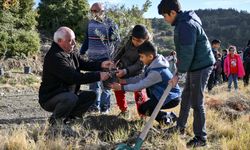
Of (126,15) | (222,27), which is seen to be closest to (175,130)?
(126,15)

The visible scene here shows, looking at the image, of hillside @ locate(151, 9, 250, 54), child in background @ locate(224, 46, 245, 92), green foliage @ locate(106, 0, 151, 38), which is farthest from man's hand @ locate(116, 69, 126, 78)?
hillside @ locate(151, 9, 250, 54)

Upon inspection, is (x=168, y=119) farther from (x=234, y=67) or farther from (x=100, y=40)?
(x=234, y=67)

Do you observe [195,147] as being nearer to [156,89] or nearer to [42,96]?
[156,89]

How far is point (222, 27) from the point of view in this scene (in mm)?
79312

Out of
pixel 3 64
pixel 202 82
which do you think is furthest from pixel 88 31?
pixel 3 64

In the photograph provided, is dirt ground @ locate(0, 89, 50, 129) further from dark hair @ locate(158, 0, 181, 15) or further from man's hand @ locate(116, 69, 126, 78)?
dark hair @ locate(158, 0, 181, 15)

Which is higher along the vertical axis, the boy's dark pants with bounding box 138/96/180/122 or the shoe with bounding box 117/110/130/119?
the boy's dark pants with bounding box 138/96/180/122

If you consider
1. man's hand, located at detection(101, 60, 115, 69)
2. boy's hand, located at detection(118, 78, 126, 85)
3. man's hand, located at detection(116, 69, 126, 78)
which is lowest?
boy's hand, located at detection(118, 78, 126, 85)

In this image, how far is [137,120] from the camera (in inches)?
251

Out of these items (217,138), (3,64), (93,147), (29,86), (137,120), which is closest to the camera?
(93,147)

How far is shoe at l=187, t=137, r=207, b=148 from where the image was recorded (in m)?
5.28

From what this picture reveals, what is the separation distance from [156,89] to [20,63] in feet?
48.7

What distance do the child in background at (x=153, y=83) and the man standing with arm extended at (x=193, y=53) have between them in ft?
1.75

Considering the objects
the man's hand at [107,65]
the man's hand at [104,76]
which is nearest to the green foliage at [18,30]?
the man's hand at [107,65]
